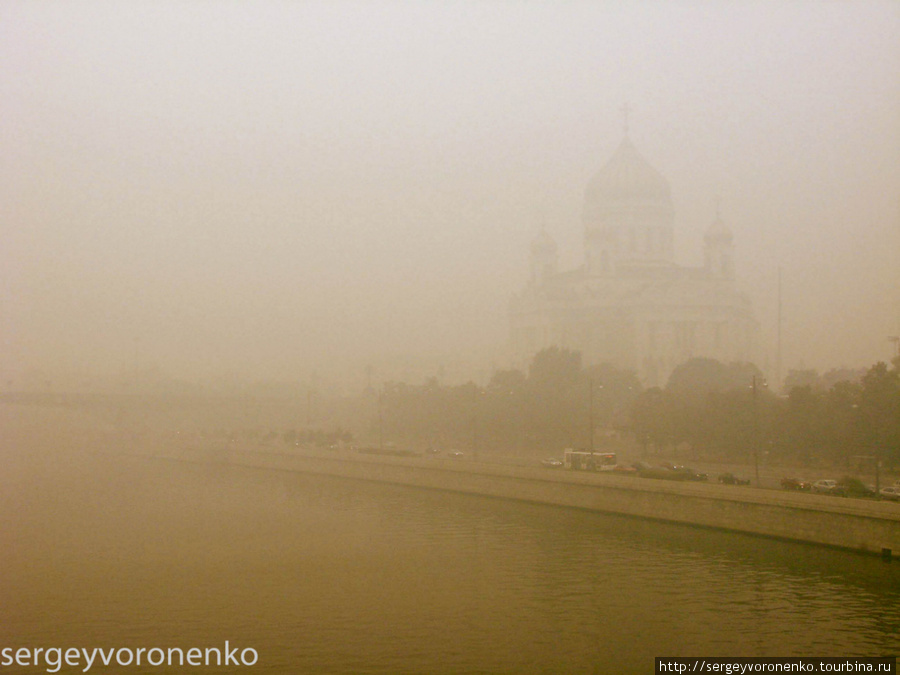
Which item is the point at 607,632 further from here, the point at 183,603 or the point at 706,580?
the point at 183,603

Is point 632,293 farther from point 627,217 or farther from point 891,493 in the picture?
point 891,493

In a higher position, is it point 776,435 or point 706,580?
point 776,435


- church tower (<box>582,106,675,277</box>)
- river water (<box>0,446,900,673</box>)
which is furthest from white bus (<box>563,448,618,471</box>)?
church tower (<box>582,106,675,277</box>)

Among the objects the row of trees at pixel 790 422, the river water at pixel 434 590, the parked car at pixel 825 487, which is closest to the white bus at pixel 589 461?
the river water at pixel 434 590

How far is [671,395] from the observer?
1458 inches

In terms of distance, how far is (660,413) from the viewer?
3484 centimetres

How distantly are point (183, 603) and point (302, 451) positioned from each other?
22027 millimetres

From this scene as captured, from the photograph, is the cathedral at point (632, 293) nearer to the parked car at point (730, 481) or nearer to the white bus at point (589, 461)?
the white bus at point (589, 461)

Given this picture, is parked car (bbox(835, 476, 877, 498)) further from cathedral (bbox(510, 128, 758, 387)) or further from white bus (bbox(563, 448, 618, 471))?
cathedral (bbox(510, 128, 758, 387))

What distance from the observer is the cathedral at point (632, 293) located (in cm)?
6053

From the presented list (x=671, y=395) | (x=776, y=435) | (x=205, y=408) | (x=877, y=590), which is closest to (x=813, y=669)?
(x=877, y=590)

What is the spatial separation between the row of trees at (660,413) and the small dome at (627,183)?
52.7 feet

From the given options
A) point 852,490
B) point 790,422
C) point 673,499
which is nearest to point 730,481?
point 673,499

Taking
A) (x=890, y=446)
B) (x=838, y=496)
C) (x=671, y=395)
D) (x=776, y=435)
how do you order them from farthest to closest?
(x=671, y=395), (x=776, y=435), (x=890, y=446), (x=838, y=496)
